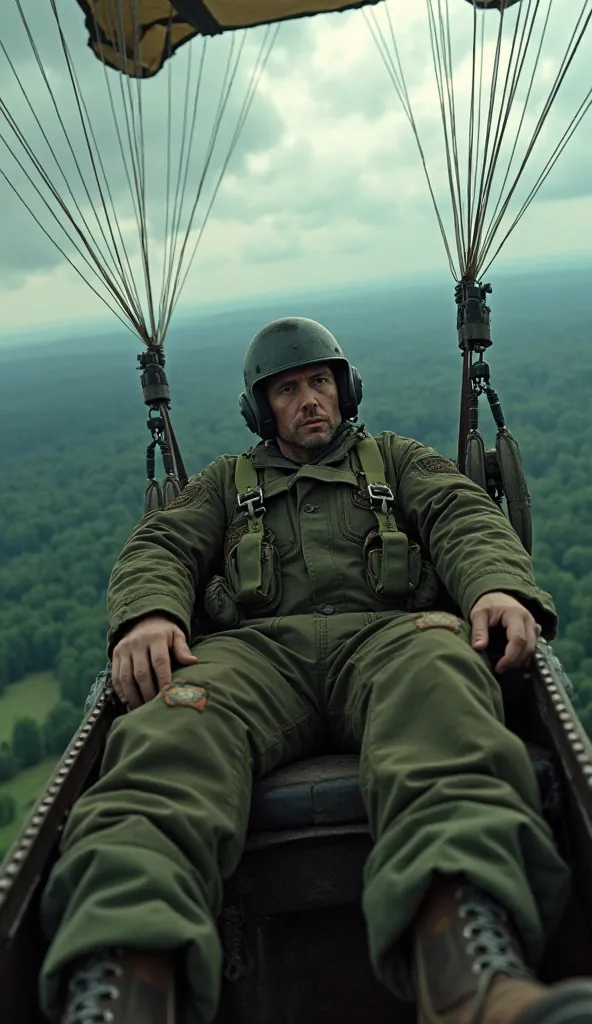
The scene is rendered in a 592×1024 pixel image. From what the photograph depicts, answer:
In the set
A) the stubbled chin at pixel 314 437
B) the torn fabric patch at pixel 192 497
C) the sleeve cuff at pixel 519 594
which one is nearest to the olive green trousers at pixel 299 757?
the sleeve cuff at pixel 519 594

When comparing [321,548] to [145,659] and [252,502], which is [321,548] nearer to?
[252,502]

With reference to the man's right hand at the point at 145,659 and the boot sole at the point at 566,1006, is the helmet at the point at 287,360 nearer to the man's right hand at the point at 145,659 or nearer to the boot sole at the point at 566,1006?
the man's right hand at the point at 145,659

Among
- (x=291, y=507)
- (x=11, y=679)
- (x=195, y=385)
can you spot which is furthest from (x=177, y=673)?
(x=195, y=385)

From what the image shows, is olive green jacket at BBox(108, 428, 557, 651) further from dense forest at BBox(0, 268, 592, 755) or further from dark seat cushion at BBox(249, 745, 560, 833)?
dense forest at BBox(0, 268, 592, 755)

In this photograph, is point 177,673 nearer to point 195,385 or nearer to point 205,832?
point 205,832

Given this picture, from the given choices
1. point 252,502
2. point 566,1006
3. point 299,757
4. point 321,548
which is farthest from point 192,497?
point 566,1006
